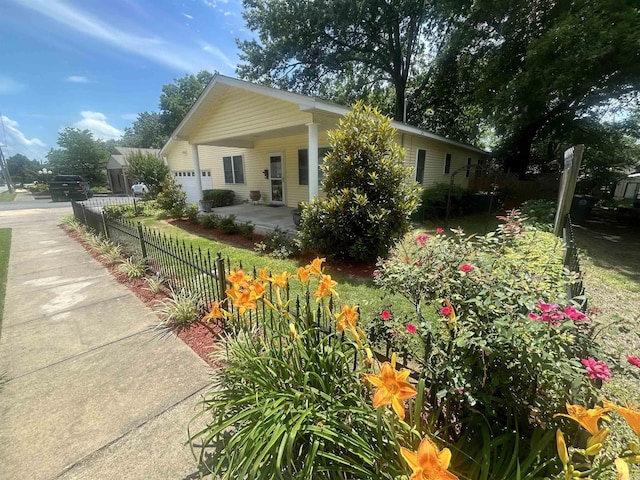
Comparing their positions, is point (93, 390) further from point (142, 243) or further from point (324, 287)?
point (142, 243)

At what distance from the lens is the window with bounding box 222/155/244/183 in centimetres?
1441

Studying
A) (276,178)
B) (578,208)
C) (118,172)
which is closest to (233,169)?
(276,178)

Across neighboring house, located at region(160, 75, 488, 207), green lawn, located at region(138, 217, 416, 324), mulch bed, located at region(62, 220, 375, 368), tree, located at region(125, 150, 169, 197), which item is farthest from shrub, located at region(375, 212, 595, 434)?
tree, located at region(125, 150, 169, 197)

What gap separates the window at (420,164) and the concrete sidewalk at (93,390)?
36.0 feet

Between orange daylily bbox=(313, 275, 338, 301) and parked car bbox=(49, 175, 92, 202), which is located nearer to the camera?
orange daylily bbox=(313, 275, 338, 301)

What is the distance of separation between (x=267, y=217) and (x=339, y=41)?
14.5m

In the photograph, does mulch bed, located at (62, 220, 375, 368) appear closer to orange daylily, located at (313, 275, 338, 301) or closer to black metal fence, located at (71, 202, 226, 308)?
black metal fence, located at (71, 202, 226, 308)

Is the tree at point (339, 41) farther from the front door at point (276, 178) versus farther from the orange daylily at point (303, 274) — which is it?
the orange daylily at point (303, 274)

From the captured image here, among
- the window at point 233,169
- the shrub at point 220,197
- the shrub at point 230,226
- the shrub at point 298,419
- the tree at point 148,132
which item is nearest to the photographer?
the shrub at point 298,419

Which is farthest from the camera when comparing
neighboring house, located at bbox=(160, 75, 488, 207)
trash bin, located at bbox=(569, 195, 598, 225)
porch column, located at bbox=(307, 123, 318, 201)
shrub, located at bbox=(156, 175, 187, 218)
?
shrub, located at bbox=(156, 175, 187, 218)

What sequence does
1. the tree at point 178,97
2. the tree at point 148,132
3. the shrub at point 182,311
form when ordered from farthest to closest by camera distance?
the tree at point 148,132, the tree at point 178,97, the shrub at point 182,311

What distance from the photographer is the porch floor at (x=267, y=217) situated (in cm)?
860

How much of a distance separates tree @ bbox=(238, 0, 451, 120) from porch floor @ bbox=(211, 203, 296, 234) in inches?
454

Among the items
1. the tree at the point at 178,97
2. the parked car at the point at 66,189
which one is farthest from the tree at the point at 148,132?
the parked car at the point at 66,189
